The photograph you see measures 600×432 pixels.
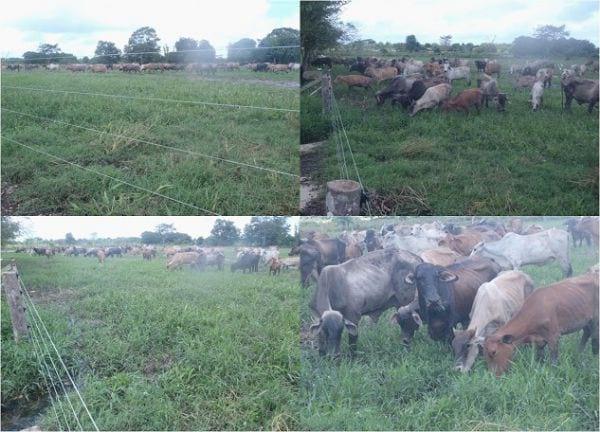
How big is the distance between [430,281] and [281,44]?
5.87ft

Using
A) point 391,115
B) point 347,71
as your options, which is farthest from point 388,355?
point 347,71

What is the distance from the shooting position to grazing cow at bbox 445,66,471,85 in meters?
3.63

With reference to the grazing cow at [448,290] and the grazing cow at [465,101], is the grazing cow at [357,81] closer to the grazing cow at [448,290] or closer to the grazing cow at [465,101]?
the grazing cow at [465,101]

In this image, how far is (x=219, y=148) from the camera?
11.9ft

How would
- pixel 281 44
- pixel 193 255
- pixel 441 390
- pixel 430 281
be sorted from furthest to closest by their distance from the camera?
pixel 193 255 → pixel 430 281 → pixel 281 44 → pixel 441 390

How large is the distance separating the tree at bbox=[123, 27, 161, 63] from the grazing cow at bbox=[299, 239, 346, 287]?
159 cm

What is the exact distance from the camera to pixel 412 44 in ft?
11.8

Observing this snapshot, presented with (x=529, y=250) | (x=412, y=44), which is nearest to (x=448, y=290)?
(x=529, y=250)

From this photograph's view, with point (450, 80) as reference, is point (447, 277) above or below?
below

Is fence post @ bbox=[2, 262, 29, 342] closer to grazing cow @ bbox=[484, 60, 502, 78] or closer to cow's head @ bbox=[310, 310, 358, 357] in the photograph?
cow's head @ bbox=[310, 310, 358, 357]

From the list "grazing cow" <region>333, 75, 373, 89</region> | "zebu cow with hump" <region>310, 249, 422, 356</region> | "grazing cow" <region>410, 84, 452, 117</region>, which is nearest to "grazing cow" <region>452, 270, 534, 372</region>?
"zebu cow with hump" <region>310, 249, 422, 356</region>

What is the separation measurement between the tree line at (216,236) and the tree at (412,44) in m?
1.35

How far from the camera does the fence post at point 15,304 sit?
12.3 feet

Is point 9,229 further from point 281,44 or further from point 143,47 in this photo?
point 281,44
